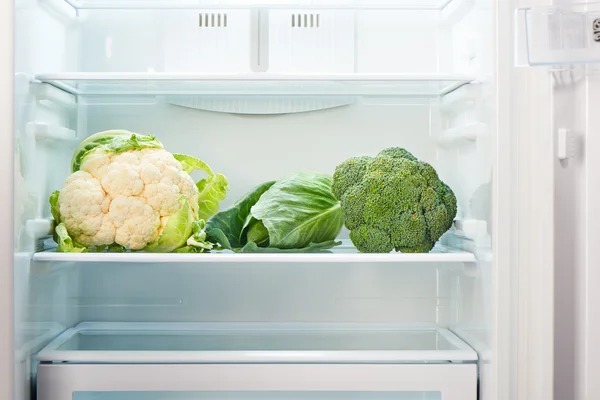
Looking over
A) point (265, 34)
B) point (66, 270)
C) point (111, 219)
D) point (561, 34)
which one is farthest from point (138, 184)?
point (561, 34)

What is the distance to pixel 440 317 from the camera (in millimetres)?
1685

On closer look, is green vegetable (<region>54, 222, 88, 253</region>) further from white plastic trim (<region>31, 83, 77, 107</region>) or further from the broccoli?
the broccoli

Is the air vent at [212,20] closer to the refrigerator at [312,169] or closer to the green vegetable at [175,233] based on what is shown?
the refrigerator at [312,169]

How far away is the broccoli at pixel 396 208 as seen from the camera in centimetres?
142

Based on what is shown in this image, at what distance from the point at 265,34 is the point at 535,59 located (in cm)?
78

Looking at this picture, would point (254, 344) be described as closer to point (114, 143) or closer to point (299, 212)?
point (299, 212)

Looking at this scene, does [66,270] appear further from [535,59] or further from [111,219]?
[535,59]

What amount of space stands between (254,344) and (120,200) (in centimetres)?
45

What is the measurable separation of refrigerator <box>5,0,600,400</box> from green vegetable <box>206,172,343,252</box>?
150 millimetres

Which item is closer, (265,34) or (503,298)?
(503,298)

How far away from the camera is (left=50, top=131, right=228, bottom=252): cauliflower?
1.37 metres

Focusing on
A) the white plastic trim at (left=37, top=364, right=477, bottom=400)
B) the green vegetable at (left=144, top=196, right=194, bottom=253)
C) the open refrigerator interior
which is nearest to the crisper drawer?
the white plastic trim at (left=37, top=364, right=477, bottom=400)

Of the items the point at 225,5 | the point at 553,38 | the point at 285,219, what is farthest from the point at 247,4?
the point at 553,38

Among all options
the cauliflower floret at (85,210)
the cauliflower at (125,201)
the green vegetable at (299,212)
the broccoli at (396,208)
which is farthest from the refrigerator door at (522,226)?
the cauliflower floret at (85,210)
